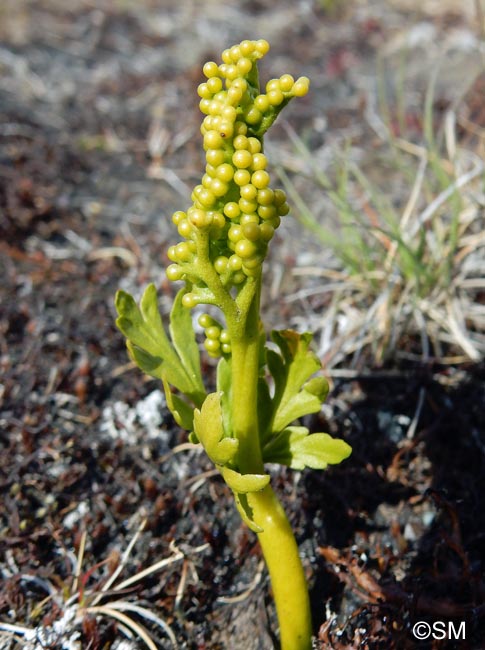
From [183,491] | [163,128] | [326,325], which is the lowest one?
[183,491]

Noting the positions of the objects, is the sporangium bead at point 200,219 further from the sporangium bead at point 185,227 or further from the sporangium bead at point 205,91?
the sporangium bead at point 205,91

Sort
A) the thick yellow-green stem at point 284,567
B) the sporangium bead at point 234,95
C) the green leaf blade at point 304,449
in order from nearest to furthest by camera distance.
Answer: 1. the sporangium bead at point 234,95
2. the green leaf blade at point 304,449
3. the thick yellow-green stem at point 284,567

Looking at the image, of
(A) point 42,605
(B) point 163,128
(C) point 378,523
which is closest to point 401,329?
(C) point 378,523

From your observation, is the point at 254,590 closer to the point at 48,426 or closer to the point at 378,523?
the point at 378,523

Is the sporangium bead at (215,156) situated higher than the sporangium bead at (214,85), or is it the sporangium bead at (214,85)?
the sporangium bead at (214,85)

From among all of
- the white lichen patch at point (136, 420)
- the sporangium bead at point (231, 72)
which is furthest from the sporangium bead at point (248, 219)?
the white lichen patch at point (136, 420)

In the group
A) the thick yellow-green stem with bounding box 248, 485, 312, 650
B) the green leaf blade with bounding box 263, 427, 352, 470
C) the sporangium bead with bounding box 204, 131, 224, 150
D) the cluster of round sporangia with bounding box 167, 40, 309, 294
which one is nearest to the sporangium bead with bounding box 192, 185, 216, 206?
the cluster of round sporangia with bounding box 167, 40, 309, 294
